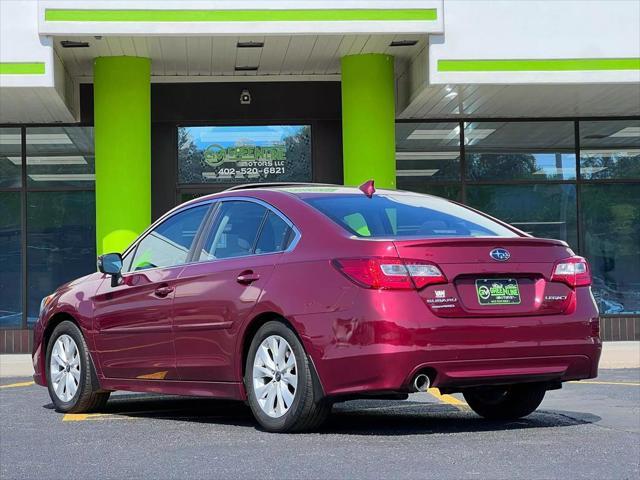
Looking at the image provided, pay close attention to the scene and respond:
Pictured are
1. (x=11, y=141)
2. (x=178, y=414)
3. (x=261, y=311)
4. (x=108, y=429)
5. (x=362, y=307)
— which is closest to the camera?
(x=362, y=307)

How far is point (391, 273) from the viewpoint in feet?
22.8

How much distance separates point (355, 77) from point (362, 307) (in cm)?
1195

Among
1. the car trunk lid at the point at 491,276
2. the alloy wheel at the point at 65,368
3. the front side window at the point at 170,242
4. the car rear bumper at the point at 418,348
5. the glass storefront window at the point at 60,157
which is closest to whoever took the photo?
the car rear bumper at the point at 418,348

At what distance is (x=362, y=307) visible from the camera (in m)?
6.91

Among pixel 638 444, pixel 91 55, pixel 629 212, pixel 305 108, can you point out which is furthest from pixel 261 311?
pixel 629 212

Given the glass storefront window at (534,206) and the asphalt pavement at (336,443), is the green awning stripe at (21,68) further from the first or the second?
the asphalt pavement at (336,443)

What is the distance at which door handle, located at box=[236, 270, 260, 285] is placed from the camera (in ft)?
24.7

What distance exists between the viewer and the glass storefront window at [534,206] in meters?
20.5

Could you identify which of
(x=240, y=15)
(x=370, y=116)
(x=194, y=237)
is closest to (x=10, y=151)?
(x=240, y=15)

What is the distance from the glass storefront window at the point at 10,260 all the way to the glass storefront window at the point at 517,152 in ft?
23.9

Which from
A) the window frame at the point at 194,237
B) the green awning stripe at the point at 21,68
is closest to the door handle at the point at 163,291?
the window frame at the point at 194,237

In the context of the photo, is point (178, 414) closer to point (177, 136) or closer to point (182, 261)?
point (182, 261)

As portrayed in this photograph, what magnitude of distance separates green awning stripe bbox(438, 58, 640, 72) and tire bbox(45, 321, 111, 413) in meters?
9.09

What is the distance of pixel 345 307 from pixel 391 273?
1.04ft
